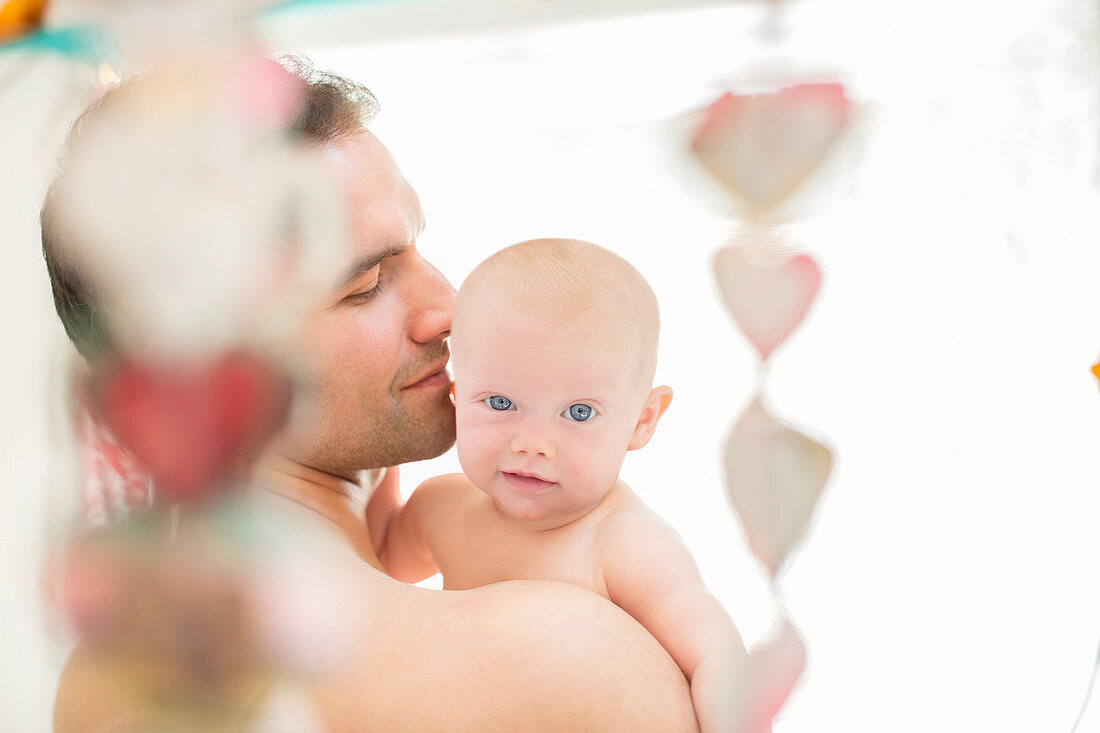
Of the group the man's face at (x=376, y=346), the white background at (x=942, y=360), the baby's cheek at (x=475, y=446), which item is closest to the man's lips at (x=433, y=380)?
the man's face at (x=376, y=346)

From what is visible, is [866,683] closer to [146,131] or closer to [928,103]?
[928,103]

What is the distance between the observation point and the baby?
31.7 inches

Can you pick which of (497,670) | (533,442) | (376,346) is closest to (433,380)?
(376,346)

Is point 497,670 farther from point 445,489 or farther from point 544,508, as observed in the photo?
point 445,489

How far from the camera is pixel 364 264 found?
86 centimetres

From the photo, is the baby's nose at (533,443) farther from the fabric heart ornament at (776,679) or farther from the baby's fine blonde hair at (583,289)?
the fabric heart ornament at (776,679)

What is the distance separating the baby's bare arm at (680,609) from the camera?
2.40 feet

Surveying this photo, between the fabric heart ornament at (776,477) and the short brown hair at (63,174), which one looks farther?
the short brown hair at (63,174)

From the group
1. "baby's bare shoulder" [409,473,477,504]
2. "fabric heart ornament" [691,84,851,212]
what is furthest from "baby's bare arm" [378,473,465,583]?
"fabric heart ornament" [691,84,851,212]

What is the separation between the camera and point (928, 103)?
2.33 feet

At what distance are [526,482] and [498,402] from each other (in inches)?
3.1

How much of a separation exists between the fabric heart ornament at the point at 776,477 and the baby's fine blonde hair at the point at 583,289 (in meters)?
0.14

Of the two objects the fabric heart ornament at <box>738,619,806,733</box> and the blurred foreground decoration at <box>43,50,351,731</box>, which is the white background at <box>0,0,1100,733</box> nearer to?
the fabric heart ornament at <box>738,619,806,733</box>

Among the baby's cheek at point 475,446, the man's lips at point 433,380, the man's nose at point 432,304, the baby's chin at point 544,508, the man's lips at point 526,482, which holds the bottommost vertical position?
the baby's chin at point 544,508
